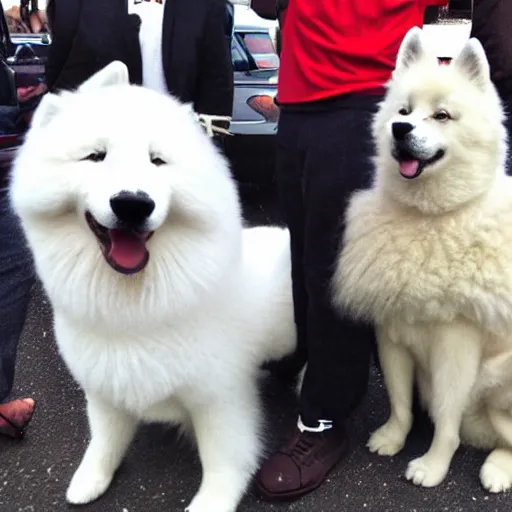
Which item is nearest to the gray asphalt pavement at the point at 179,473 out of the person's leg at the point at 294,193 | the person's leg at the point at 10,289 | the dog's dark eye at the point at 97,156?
the person's leg at the point at 10,289

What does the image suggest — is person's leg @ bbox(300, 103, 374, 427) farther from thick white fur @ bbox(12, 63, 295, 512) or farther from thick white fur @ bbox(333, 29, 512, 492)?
thick white fur @ bbox(12, 63, 295, 512)

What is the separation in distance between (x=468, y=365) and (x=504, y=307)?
22cm

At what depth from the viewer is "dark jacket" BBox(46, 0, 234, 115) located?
8.81 ft

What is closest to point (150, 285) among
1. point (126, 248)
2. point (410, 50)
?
point (126, 248)

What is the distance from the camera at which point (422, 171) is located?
174cm

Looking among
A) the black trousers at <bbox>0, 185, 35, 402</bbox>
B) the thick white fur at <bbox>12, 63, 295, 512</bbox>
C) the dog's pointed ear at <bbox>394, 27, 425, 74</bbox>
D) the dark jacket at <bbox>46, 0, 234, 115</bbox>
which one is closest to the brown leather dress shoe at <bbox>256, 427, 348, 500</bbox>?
the thick white fur at <bbox>12, 63, 295, 512</bbox>

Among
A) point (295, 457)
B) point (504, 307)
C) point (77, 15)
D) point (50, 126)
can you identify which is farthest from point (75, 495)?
point (77, 15)

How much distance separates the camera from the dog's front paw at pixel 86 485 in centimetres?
204

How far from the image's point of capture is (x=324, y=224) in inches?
77.9

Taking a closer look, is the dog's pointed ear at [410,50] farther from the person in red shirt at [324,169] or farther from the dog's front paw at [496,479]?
the dog's front paw at [496,479]

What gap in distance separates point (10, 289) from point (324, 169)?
1259mm

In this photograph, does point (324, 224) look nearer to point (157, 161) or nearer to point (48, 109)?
point (157, 161)

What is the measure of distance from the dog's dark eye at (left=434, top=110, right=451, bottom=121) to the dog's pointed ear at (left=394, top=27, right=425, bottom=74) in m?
0.18

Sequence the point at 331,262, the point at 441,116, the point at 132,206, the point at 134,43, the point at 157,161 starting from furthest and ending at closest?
the point at 134,43 < the point at 331,262 < the point at 441,116 < the point at 157,161 < the point at 132,206
